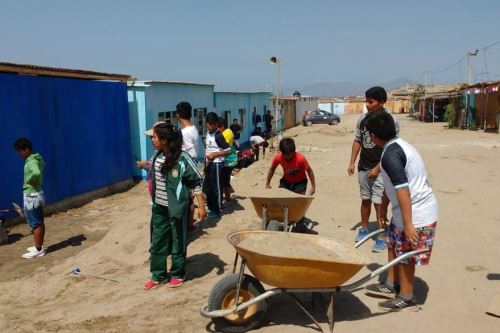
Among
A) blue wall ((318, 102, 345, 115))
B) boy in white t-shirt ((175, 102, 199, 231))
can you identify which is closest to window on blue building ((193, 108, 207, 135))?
boy in white t-shirt ((175, 102, 199, 231))

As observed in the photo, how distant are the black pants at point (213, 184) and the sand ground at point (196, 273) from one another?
1.13 feet

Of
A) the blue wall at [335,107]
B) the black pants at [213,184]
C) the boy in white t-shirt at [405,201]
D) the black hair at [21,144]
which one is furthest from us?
the blue wall at [335,107]

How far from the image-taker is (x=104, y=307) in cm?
438

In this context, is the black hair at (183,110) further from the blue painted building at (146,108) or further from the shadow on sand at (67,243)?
the blue painted building at (146,108)

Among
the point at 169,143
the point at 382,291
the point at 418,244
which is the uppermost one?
the point at 169,143

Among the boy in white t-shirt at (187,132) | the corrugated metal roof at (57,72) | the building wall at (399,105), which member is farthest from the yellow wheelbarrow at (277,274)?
the building wall at (399,105)

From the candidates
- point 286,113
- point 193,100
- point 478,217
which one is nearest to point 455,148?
point 193,100

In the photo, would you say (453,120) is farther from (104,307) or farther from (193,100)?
(104,307)

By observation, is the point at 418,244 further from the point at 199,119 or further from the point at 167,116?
the point at 199,119

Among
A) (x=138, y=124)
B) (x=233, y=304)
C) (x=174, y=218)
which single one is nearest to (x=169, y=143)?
(x=174, y=218)

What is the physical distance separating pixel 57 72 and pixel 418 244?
25.5ft

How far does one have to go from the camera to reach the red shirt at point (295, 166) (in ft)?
18.5

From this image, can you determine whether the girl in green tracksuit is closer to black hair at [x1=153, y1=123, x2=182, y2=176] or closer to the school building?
black hair at [x1=153, y1=123, x2=182, y2=176]

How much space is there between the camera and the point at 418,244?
3643mm
